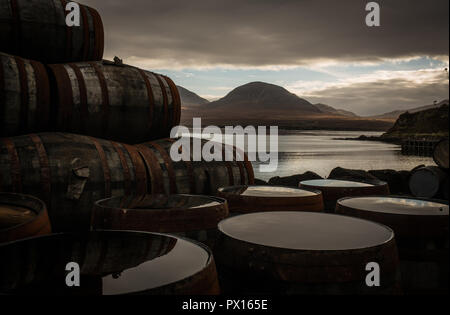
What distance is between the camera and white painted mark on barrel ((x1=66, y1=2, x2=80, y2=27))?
611 cm

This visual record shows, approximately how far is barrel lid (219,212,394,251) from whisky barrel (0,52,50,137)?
12.0 feet

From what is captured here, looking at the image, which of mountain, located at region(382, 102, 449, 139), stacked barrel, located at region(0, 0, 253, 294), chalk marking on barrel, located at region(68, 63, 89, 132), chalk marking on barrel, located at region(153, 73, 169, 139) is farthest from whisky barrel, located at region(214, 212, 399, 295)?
mountain, located at region(382, 102, 449, 139)

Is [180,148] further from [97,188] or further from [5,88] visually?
[5,88]

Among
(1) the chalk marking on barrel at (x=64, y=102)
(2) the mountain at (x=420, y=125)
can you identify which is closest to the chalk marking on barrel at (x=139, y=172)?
(1) the chalk marking on barrel at (x=64, y=102)

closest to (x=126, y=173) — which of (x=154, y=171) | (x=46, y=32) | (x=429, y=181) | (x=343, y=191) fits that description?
(x=154, y=171)

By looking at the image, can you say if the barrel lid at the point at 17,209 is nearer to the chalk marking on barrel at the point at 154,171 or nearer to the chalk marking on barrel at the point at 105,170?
the chalk marking on barrel at the point at 105,170

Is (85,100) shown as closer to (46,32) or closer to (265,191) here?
(46,32)

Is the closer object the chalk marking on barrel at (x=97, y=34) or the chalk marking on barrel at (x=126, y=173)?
the chalk marking on barrel at (x=126, y=173)

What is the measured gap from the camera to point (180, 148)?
5.96 m

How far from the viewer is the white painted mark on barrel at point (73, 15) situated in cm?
611

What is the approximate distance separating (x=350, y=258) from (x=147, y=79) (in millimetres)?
5006

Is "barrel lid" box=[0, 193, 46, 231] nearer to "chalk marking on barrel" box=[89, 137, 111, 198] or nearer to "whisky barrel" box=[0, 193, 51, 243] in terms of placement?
"whisky barrel" box=[0, 193, 51, 243]

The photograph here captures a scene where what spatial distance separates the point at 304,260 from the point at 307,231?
567 mm
